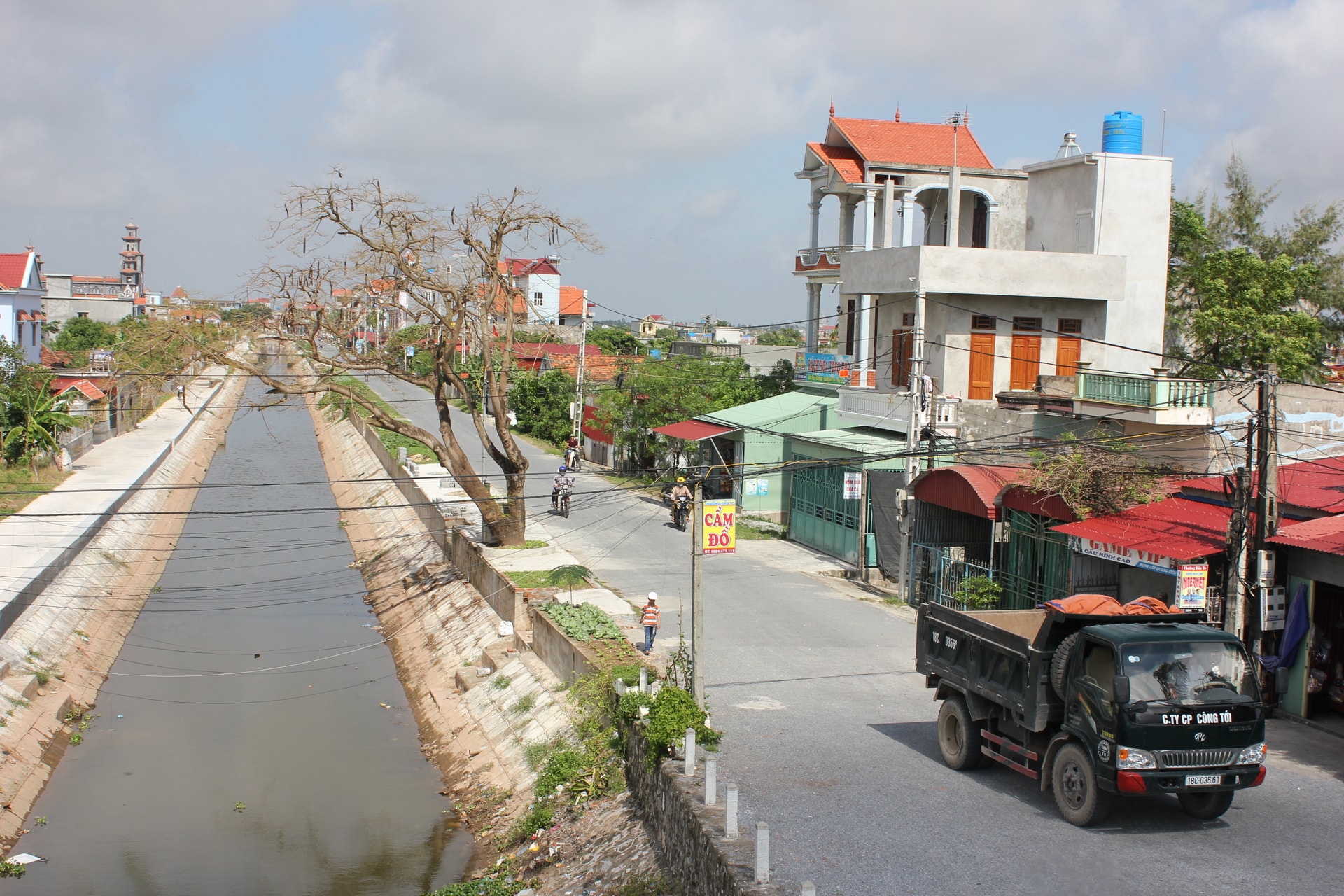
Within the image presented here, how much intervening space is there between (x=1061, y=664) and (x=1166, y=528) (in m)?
7.59

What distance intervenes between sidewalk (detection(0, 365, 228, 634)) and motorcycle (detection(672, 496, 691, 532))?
43.7 ft

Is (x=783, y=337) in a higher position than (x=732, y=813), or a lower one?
higher

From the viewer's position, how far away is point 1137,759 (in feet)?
32.8

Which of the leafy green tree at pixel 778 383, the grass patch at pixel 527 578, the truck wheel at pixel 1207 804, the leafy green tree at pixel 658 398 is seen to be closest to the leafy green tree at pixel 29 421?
the leafy green tree at pixel 658 398

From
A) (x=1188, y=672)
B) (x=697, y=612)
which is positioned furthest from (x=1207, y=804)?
(x=697, y=612)

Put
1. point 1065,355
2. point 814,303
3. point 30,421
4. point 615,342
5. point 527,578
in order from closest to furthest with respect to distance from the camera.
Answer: point 527,578 → point 1065,355 → point 30,421 → point 814,303 → point 615,342

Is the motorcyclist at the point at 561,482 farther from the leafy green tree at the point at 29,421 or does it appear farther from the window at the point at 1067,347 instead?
the leafy green tree at the point at 29,421

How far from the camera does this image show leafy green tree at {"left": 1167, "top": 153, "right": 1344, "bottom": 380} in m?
32.7

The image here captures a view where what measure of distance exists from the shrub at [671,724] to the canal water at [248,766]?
497 centimetres

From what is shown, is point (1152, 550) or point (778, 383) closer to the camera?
point (1152, 550)

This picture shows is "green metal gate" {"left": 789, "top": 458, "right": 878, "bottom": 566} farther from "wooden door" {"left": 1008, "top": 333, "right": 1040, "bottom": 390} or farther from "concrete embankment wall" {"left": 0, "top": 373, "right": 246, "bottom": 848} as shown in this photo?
"concrete embankment wall" {"left": 0, "top": 373, "right": 246, "bottom": 848}

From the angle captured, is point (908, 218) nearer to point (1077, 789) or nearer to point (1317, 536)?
point (1317, 536)

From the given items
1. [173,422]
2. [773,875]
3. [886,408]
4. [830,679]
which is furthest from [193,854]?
[173,422]

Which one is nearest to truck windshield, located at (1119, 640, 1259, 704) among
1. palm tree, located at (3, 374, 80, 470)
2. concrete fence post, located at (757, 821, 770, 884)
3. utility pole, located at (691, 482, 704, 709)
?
concrete fence post, located at (757, 821, 770, 884)
